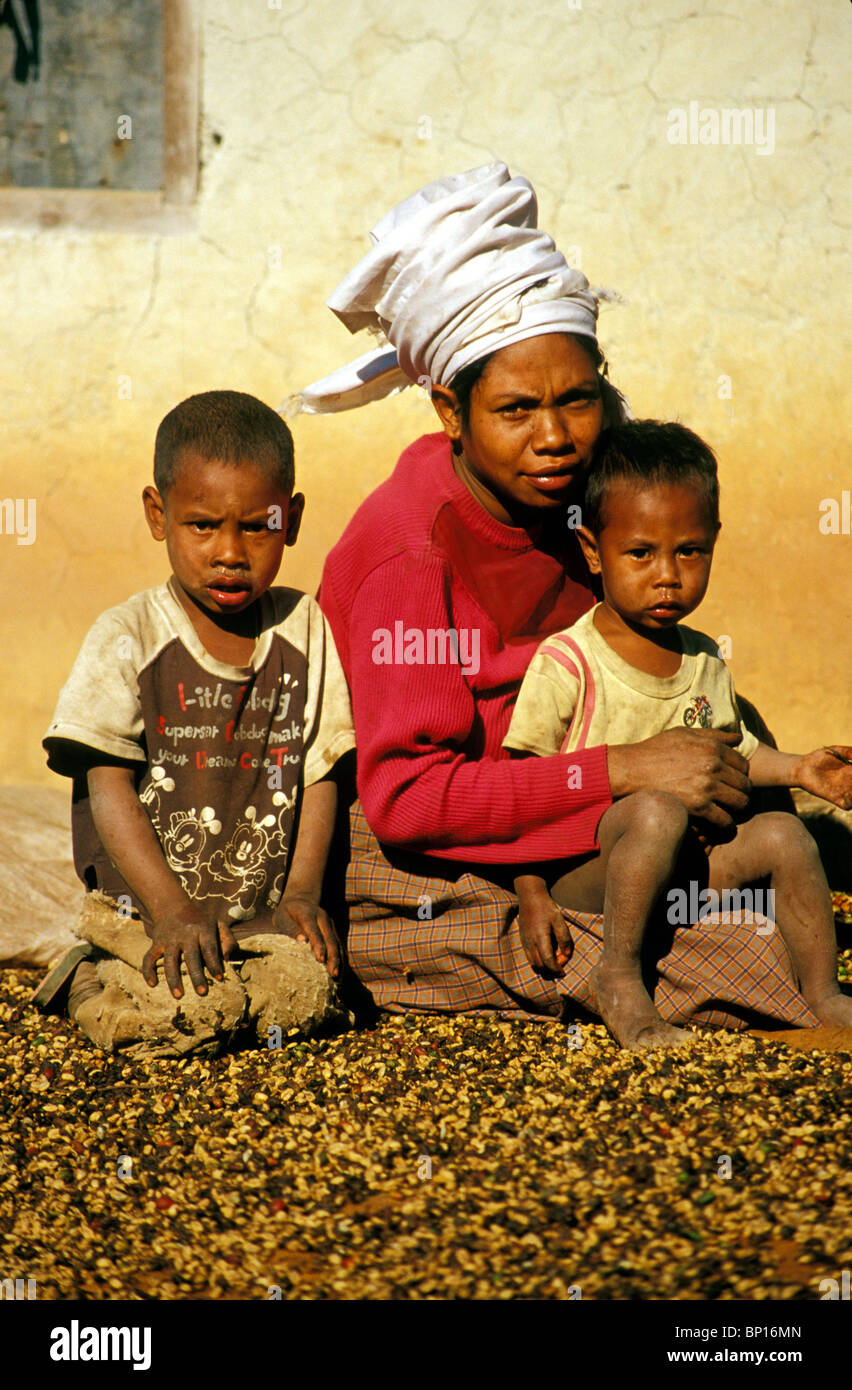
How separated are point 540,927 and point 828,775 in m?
0.91

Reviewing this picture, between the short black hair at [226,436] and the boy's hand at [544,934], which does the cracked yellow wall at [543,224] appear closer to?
the short black hair at [226,436]

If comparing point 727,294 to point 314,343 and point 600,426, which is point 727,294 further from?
point 600,426

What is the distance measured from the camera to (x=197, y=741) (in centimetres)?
375

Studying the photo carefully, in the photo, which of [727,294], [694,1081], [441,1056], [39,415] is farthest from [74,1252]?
[727,294]

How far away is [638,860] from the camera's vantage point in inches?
133

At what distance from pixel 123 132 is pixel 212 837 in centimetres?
345

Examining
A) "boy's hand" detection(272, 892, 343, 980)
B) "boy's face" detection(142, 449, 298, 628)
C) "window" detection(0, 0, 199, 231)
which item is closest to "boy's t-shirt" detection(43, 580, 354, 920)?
"boy's hand" detection(272, 892, 343, 980)

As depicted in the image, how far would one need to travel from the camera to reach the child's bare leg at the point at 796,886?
3.53m

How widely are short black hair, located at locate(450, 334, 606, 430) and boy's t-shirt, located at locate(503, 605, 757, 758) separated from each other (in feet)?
2.36

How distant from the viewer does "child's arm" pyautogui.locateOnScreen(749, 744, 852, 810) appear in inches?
144
